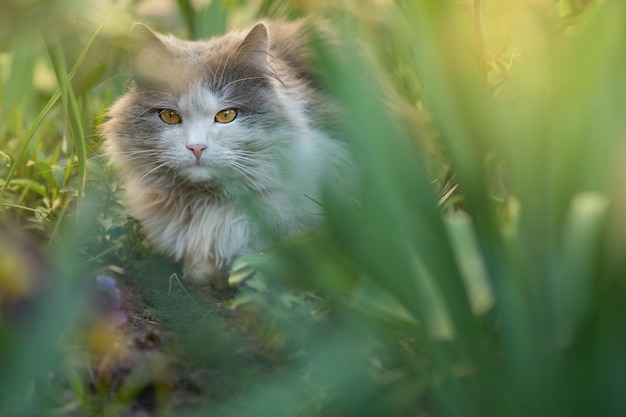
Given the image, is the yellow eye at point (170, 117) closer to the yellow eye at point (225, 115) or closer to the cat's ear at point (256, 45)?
the yellow eye at point (225, 115)

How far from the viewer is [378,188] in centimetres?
86

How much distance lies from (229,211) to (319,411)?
3.39 ft

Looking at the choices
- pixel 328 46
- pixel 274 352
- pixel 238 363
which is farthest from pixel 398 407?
pixel 328 46

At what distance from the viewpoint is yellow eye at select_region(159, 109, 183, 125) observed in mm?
1937

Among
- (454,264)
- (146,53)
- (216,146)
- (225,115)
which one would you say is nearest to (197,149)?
(216,146)

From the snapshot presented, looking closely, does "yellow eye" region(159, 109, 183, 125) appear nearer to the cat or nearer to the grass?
the cat

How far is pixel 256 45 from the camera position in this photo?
195cm

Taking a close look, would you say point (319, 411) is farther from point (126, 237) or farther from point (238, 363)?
point (126, 237)

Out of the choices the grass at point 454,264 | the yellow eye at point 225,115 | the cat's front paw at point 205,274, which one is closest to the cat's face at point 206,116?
the yellow eye at point 225,115

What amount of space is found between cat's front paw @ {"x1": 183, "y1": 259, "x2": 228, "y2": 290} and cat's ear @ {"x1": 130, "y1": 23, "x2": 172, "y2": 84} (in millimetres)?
498

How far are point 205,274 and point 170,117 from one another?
41cm

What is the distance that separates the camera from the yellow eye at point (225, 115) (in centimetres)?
193

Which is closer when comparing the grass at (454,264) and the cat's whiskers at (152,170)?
the grass at (454,264)

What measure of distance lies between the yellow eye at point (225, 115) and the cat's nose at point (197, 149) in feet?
0.38
